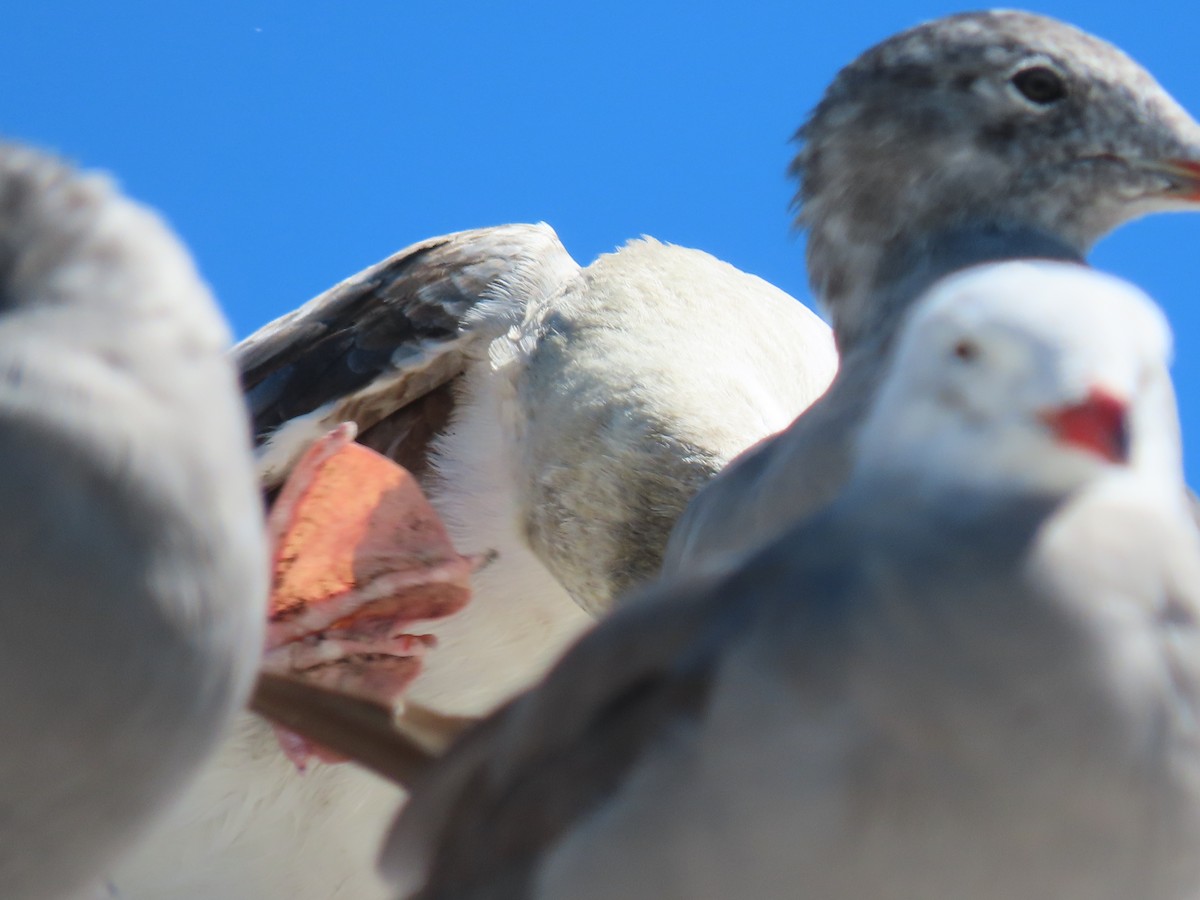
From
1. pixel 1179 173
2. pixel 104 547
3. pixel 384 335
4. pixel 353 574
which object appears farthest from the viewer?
pixel 384 335

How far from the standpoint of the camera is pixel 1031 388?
1.28 meters

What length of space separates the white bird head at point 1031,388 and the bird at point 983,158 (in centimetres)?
102

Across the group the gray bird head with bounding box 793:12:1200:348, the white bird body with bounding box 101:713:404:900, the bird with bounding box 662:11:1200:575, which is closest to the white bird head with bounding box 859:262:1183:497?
the bird with bounding box 662:11:1200:575

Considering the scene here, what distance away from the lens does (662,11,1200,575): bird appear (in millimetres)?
2527

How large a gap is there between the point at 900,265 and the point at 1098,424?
1.39 m

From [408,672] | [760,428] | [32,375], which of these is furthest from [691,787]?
[760,428]

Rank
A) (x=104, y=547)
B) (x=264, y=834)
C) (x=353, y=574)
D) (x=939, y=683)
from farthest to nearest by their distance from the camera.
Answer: (x=264, y=834), (x=353, y=574), (x=104, y=547), (x=939, y=683)

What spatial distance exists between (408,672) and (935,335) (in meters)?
1.68

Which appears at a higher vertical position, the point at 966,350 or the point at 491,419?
the point at 966,350

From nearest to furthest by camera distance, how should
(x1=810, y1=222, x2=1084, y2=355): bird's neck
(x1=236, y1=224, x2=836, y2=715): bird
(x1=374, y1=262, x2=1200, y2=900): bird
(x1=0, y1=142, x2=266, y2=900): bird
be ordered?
(x1=374, y1=262, x2=1200, y2=900): bird, (x1=0, y1=142, x2=266, y2=900): bird, (x1=810, y1=222, x2=1084, y2=355): bird's neck, (x1=236, y1=224, x2=836, y2=715): bird

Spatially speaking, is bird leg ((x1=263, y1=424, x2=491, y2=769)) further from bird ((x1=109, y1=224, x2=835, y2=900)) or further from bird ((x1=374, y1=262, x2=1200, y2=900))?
bird ((x1=374, y1=262, x2=1200, y2=900))

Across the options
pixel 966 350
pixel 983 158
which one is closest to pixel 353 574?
pixel 983 158

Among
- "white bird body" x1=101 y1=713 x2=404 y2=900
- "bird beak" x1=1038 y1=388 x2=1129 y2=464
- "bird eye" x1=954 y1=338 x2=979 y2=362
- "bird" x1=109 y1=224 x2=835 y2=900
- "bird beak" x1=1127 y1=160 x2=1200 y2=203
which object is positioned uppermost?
"bird eye" x1=954 y1=338 x2=979 y2=362

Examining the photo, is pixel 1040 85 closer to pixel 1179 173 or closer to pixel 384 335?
pixel 1179 173
